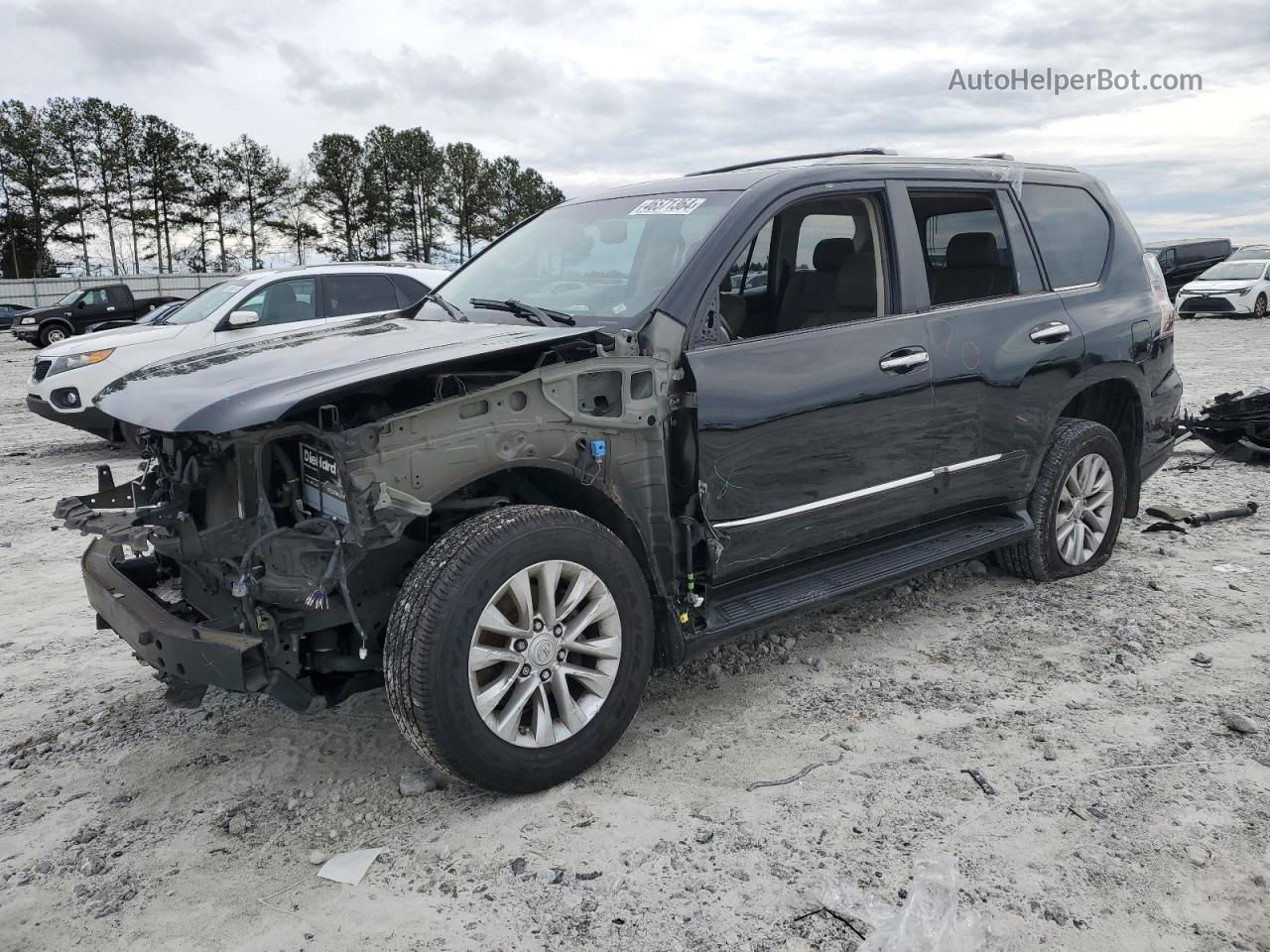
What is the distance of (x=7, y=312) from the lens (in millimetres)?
36625

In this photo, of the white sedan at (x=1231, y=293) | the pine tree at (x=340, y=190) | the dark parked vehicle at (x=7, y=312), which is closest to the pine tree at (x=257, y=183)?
the pine tree at (x=340, y=190)

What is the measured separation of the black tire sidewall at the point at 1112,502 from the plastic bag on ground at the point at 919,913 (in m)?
2.56

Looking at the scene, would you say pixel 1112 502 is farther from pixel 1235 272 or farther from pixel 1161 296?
pixel 1235 272

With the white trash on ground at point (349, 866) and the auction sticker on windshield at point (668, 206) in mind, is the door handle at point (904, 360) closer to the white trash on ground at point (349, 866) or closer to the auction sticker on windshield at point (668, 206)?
the auction sticker on windshield at point (668, 206)

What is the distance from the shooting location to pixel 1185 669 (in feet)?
13.5

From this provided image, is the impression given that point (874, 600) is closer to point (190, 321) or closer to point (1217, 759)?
point (1217, 759)

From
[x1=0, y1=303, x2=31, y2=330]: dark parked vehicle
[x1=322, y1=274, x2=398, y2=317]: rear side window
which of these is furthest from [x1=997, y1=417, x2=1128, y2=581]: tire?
[x1=0, y1=303, x2=31, y2=330]: dark parked vehicle

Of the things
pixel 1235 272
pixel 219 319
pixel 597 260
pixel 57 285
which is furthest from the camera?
pixel 57 285

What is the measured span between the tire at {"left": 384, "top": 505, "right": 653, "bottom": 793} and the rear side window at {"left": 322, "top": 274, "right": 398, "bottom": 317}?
294 inches

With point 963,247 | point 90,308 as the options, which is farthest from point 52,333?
point 963,247

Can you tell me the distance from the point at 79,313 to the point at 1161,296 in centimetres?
2788

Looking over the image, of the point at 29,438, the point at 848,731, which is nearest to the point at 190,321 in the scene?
the point at 29,438

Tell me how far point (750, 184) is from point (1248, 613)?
3010 millimetres

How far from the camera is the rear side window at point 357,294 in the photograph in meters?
10.2
